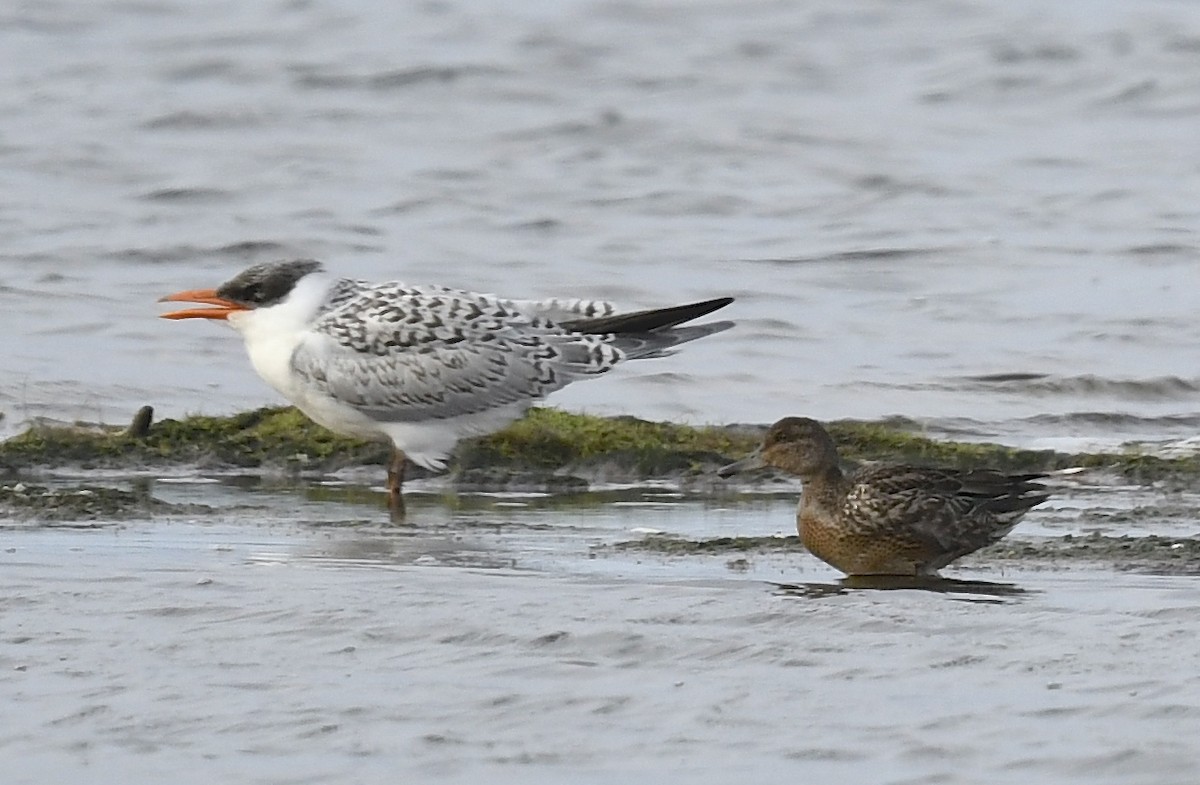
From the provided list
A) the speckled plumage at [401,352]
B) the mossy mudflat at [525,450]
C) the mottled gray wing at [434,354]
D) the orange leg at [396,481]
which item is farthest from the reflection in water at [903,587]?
the mottled gray wing at [434,354]

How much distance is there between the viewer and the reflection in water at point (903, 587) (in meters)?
6.64

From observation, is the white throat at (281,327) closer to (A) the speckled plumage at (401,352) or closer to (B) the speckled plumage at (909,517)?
(A) the speckled plumage at (401,352)

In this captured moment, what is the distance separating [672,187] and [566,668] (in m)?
13.4

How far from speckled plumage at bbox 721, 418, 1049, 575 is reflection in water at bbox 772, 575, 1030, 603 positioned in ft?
0.20

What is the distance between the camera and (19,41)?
2303cm

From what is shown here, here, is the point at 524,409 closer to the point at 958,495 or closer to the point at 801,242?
the point at 958,495

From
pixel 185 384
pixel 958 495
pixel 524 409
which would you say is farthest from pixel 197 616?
pixel 185 384

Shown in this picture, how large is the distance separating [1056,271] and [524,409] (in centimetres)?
677

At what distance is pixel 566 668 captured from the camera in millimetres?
5547

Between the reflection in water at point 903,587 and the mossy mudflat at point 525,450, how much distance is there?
2.20m

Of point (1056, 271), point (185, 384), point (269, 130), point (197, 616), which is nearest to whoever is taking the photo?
point (197, 616)

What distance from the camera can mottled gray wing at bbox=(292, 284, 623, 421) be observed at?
942 centimetres

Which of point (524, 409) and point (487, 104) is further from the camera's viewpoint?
point (487, 104)

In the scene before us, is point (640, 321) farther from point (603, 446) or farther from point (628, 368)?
point (628, 368)
